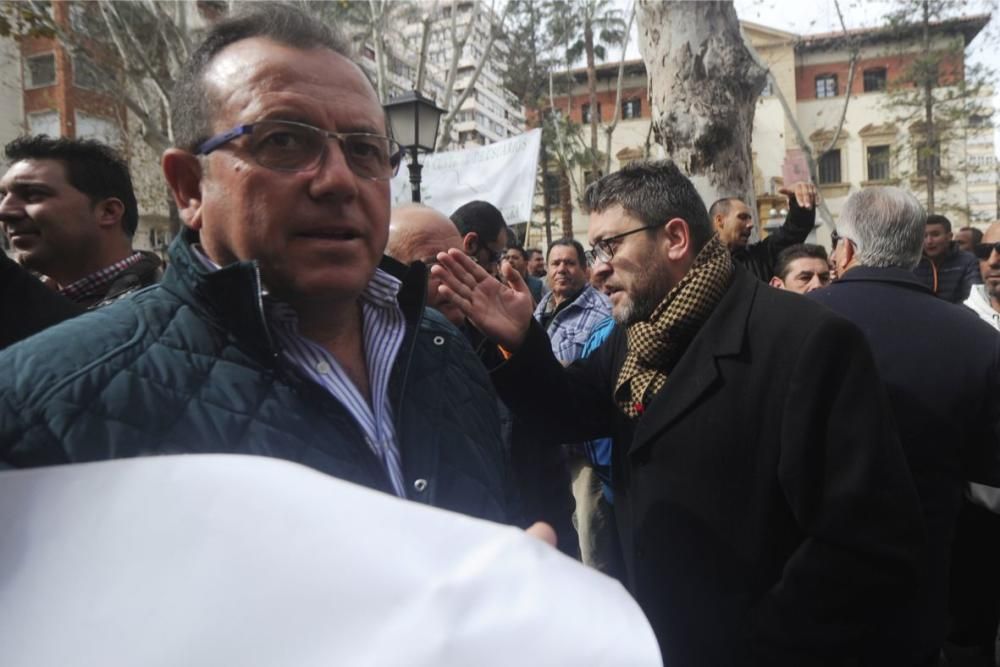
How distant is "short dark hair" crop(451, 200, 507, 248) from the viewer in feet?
12.1

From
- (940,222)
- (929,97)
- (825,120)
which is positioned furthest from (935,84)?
(940,222)

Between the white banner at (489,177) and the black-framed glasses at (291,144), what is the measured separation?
6.08 m

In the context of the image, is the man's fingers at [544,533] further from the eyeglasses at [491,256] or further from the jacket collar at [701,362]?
the eyeglasses at [491,256]

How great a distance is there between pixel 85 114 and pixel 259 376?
28.2m

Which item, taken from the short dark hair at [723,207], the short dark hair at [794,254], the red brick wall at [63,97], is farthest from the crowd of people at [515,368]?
the red brick wall at [63,97]

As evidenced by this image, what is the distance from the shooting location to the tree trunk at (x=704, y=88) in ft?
17.7

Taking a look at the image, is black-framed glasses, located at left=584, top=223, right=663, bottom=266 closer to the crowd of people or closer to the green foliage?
the crowd of people

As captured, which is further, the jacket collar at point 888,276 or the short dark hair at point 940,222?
the short dark hair at point 940,222

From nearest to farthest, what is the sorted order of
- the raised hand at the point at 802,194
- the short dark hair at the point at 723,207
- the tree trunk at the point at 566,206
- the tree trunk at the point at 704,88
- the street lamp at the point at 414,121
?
the raised hand at the point at 802,194 < the short dark hair at the point at 723,207 < the tree trunk at the point at 704,88 < the street lamp at the point at 414,121 < the tree trunk at the point at 566,206

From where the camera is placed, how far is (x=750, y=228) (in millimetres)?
4762

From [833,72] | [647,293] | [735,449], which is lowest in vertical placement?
[735,449]

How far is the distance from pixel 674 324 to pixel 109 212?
197cm

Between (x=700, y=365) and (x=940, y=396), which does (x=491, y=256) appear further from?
(x=940, y=396)

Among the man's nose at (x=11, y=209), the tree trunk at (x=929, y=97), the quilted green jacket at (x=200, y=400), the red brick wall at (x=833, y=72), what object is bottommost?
the quilted green jacket at (x=200, y=400)
